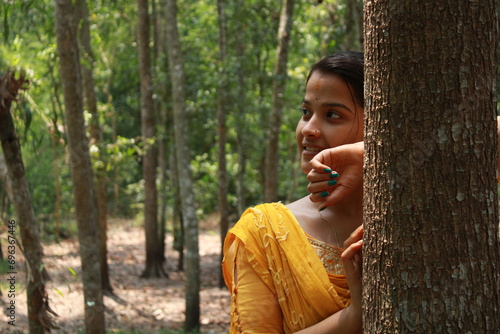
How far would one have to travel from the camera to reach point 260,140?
13555 mm

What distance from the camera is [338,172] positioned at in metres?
1.65

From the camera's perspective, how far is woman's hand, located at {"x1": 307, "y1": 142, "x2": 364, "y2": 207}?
63.6 inches

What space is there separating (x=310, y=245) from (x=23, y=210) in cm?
344

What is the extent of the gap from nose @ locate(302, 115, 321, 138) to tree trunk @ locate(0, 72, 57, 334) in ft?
10.8

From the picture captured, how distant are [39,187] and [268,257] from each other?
1564cm

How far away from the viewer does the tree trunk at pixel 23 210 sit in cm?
455

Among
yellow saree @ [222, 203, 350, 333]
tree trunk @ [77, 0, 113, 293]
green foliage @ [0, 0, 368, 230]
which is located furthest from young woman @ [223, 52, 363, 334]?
tree trunk @ [77, 0, 113, 293]

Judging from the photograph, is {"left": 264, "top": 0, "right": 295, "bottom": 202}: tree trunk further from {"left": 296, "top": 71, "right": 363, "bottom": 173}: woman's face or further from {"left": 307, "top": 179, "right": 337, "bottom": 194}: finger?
{"left": 307, "top": 179, "right": 337, "bottom": 194}: finger

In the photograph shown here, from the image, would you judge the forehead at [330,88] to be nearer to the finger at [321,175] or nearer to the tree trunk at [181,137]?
the finger at [321,175]

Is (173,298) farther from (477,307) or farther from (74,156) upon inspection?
(477,307)

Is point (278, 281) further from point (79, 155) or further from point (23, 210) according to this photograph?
point (79, 155)

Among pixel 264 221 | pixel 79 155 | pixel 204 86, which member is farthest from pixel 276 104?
pixel 264 221

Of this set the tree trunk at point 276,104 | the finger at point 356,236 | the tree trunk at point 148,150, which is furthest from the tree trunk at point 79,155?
the tree trunk at point 148,150

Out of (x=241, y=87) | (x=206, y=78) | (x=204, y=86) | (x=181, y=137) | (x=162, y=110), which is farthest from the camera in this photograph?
(x=162, y=110)
